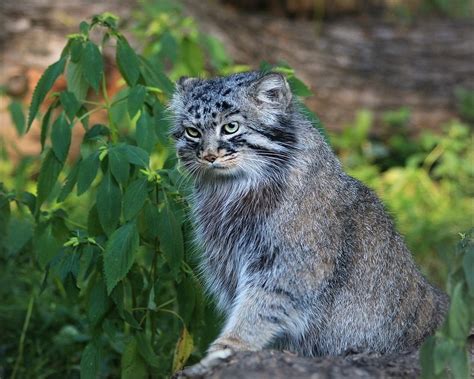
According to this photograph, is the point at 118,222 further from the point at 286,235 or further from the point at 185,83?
the point at 286,235

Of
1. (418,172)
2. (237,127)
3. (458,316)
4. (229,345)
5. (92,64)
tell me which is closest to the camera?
(458,316)

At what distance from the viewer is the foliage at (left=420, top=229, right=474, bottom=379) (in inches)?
162

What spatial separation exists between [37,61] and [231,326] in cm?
583

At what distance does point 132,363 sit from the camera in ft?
19.7

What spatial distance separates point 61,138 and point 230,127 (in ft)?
3.90

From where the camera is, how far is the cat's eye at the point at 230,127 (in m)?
5.45

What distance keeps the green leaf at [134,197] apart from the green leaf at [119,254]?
104mm

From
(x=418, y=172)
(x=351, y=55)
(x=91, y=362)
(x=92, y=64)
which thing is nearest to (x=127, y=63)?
(x=92, y=64)

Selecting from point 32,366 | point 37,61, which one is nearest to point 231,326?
point 32,366

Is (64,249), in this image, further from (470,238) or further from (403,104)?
(403,104)

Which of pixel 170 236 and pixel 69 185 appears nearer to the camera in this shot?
pixel 170 236

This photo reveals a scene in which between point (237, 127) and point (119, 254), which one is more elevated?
point (237, 127)

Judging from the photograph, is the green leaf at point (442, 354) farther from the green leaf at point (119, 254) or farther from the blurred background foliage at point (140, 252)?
the green leaf at point (119, 254)

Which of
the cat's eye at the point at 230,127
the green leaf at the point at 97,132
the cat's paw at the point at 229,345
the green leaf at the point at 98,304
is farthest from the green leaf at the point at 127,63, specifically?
the cat's paw at the point at 229,345
